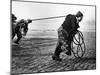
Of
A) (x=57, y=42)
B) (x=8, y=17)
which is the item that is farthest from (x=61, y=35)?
(x=8, y=17)

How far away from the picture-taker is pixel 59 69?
2.36m

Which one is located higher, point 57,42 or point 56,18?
point 56,18

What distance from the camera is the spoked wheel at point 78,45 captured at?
96.3 inches

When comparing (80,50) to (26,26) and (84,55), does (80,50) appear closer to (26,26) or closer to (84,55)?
(84,55)

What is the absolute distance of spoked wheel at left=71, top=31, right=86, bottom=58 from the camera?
2.45m

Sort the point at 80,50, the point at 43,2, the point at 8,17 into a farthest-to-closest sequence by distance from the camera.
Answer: the point at 80,50
the point at 43,2
the point at 8,17

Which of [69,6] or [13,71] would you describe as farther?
[69,6]

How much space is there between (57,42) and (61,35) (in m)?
0.10

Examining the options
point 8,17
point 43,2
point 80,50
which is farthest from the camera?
point 80,50

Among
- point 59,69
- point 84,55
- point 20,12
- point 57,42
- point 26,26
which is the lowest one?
point 59,69

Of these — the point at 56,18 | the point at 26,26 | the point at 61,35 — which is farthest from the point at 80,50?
the point at 26,26

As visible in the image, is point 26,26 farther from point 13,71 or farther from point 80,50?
point 80,50

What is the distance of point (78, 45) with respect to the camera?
2467 millimetres

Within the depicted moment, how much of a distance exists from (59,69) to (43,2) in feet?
2.81
